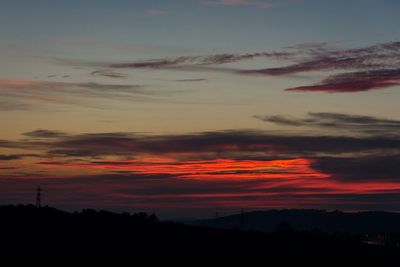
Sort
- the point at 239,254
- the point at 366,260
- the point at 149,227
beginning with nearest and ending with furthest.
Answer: the point at 366,260 → the point at 239,254 → the point at 149,227

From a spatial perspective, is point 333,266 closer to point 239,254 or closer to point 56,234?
point 239,254

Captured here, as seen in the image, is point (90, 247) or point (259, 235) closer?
point (90, 247)

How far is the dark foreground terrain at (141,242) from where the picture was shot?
119763 millimetres

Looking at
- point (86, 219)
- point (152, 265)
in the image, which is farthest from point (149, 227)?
point (152, 265)

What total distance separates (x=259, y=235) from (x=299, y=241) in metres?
9.27

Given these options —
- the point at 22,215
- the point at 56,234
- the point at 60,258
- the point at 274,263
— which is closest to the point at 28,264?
the point at 60,258

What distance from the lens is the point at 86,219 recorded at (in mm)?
171625

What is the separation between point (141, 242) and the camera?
152 meters

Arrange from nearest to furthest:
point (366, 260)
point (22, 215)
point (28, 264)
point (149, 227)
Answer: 1. point (28, 264)
2. point (366, 260)
3. point (22, 215)
4. point (149, 227)

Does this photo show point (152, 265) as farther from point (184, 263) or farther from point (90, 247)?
point (90, 247)

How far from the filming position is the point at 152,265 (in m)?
103

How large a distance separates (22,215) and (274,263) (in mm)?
63109

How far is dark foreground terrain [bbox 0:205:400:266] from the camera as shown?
120 metres

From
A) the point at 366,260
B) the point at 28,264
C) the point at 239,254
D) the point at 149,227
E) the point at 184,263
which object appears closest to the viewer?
the point at 28,264
